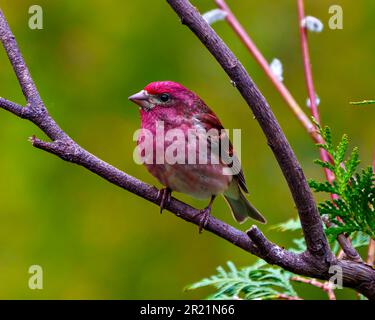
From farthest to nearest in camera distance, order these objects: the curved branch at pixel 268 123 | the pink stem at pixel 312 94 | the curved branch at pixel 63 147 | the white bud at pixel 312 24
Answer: the white bud at pixel 312 24 → the pink stem at pixel 312 94 → the curved branch at pixel 63 147 → the curved branch at pixel 268 123

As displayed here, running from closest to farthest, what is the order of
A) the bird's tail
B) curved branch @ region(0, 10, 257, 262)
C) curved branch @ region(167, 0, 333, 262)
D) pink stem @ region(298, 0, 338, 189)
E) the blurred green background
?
curved branch @ region(167, 0, 333, 262) → curved branch @ region(0, 10, 257, 262) → pink stem @ region(298, 0, 338, 189) → the bird's tail → the blurred green background

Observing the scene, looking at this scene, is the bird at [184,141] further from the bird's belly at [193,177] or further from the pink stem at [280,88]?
the pink stem at [280,88]

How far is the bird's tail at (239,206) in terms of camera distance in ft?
9.75

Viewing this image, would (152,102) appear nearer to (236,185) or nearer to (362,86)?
(236,185)

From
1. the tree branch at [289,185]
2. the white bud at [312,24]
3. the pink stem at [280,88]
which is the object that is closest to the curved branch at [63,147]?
the tree branch at [289,185]

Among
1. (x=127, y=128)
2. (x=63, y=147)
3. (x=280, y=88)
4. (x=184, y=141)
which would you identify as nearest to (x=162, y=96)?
(x=184, y=141)

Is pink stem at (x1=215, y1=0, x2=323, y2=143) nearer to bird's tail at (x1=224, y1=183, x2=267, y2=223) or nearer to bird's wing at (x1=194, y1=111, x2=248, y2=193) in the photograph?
bird's wing at (x1=194, y1=111, x2=248, y2=193)

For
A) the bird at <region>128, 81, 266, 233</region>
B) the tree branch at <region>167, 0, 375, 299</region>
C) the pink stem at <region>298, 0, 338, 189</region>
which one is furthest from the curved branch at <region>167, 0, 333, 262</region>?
the bird at <region>128, 81, 266, 233</region>

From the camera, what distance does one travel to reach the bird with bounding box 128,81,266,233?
2443mm

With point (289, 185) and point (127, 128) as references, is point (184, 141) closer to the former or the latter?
point (289, 185)

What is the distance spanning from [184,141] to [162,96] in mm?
200

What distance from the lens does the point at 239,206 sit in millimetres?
3004

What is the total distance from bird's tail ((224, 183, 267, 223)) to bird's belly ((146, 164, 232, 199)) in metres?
0.39

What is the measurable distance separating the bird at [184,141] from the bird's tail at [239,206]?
0.80 ft
